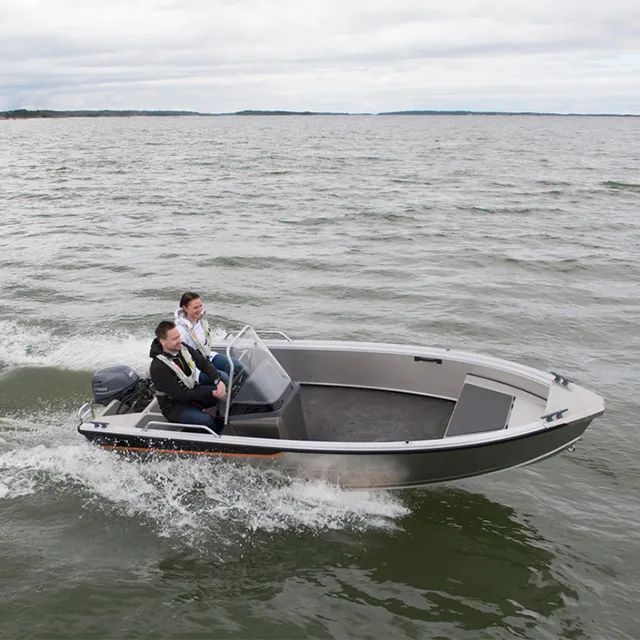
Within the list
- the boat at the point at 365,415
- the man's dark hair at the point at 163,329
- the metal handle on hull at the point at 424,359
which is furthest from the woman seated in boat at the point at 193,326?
the metal handle on hull at the point at 424,359

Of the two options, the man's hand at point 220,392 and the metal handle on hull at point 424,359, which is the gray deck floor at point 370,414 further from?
the man's hand at point 220,392

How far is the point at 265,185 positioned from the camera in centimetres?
3222

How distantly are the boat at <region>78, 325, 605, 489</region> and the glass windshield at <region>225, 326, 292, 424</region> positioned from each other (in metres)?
0.01

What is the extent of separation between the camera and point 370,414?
24.9 ft

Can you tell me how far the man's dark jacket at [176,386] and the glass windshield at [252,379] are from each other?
0.24 metres

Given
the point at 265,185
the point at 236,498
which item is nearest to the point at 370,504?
the point at 236,498

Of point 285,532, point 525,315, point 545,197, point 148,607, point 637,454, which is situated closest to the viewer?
point 148,607

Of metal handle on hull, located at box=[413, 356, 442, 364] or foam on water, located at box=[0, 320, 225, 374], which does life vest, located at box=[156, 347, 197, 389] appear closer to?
metal handle on hull, located at box=[413, 356, 442, 364]

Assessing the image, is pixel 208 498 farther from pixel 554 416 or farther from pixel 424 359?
pixel 554 416

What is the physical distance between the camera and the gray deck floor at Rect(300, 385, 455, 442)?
7250 mm

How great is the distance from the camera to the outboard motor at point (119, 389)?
7.26m

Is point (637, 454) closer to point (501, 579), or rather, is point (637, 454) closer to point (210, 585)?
point (501, 579)

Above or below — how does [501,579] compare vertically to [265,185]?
below

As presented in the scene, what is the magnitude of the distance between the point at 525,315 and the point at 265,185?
70.6ft
